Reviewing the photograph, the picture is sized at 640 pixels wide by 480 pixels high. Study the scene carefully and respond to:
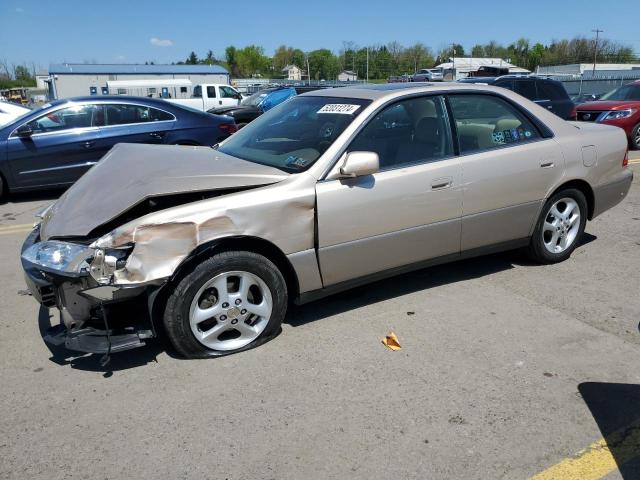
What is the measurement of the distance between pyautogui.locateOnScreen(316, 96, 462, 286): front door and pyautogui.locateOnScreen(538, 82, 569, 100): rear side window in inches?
359

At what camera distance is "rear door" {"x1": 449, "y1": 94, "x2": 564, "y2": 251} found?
413cm

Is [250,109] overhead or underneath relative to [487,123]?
overhead

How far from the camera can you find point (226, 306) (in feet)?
10.7

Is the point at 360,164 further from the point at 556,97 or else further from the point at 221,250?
the point at 556,97

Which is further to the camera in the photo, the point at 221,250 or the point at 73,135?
the point at 73,135

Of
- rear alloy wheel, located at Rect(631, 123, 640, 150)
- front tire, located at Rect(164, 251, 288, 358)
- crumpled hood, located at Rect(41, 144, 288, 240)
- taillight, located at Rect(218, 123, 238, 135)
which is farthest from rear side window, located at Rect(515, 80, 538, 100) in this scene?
front tire, located at Rect(164, 251, 288, 358)

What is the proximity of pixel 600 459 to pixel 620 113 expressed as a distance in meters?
11.5

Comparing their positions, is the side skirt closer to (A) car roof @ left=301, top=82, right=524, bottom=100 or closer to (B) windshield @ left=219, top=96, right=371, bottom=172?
(B) windshield @ left=219, top=96, right=371, bottom=172

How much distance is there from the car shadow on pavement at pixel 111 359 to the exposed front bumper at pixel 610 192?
3.98 meters

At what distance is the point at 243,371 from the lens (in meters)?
3.21

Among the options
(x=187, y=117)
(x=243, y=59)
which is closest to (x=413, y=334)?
(x=187, y=117)

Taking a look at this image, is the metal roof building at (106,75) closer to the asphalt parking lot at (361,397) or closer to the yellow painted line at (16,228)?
the yellow painted line at (16,228)

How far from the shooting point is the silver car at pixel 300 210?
3.04 m

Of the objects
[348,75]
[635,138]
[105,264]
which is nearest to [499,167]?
[105,264]
